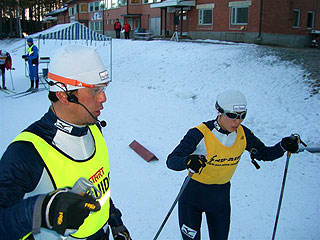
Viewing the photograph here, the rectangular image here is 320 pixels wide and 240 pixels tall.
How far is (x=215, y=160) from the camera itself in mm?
2988

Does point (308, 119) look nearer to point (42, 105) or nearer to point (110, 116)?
point (110, 116)

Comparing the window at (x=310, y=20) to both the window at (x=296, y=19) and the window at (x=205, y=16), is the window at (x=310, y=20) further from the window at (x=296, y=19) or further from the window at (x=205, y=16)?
the window at (x=205, y=16)

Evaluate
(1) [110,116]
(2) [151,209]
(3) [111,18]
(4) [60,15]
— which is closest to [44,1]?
(4) [60,15]

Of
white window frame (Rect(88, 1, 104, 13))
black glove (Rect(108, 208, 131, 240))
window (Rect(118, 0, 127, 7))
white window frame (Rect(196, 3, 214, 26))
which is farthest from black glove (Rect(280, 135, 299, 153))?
white window frame (Rect(88, 1, 104, 13))

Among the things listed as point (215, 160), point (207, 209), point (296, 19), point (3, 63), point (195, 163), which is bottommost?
point (207, 209)

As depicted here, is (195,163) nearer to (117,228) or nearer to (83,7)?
(117,228)

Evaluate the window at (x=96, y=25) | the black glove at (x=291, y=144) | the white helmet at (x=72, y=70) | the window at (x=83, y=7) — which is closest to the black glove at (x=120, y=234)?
the white helmet at (x=72, y=70)

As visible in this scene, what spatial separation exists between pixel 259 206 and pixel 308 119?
3.66 metres

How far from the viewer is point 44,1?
58969 mm

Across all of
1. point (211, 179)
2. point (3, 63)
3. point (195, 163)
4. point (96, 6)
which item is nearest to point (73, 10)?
point (96, 6)

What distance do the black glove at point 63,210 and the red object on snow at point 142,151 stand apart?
190 inches

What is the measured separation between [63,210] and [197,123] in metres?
6.95

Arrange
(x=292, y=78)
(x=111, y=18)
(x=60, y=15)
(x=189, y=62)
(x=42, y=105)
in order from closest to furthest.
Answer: (x=292, y=78), (x=42, y=105), (x=189, y=62), (x=111, y=18), (x=60, y=15)

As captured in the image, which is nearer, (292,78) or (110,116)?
(110,116)
